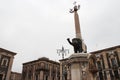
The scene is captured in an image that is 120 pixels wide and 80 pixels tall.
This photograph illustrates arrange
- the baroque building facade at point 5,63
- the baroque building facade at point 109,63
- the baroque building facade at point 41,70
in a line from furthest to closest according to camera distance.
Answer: the baroque building facade at point 41,70 < the baroque building facade at point 109,63 < the baroque building facade at point 5,63

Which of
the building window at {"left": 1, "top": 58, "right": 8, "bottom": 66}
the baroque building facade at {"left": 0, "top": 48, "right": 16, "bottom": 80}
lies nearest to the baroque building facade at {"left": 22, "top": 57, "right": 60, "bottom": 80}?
the baroque building facade at {"left": 0, "top": 48, "right": 16, "bottom": 80}

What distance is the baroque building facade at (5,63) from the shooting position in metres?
28.2

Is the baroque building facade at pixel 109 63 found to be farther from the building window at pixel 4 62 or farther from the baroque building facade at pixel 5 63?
the building window at pixel 4 62

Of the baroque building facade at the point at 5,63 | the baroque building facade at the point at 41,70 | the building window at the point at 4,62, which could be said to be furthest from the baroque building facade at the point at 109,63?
the building window at the point at 4,62

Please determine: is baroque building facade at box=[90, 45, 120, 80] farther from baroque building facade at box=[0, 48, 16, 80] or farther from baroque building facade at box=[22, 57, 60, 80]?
baroque building facade at box=[0, 48, 16, 80]

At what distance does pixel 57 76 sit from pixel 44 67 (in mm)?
7343

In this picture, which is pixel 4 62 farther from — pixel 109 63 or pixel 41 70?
pixel 109 63

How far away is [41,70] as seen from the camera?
4016cm

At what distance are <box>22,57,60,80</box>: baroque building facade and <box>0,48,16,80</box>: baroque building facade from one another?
40.6 ft

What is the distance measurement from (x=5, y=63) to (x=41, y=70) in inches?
540

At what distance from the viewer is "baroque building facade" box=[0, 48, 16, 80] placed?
2825cm

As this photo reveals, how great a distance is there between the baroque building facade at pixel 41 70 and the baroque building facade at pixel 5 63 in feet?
40.6

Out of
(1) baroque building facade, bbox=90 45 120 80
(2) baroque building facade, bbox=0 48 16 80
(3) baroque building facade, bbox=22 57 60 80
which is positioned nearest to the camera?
(2) baroque building facade, bbox=0 48 16 80

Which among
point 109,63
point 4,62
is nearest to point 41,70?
point 4,62
